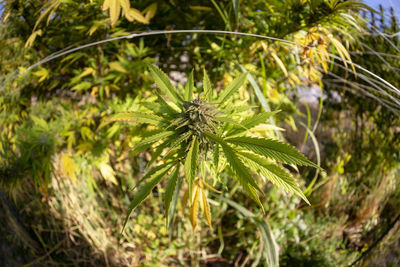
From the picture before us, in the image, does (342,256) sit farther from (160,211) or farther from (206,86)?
(206,86)

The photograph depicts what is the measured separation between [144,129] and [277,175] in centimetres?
62

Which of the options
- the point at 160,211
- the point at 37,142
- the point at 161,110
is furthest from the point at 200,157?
the point at 160,211

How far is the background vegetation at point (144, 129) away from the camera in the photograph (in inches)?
37.6

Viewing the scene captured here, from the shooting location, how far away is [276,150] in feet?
1.47

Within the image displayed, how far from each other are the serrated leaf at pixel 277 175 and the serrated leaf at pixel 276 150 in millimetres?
20

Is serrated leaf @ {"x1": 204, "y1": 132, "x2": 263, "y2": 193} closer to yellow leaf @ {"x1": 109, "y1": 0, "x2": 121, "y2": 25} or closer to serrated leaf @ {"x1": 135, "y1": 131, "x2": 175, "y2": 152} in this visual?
serrated leaf @ {"x1": 135, "y1": 131, "x2": 175, "y2": 152}

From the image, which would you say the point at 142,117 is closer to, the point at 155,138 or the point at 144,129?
the point at 155,138

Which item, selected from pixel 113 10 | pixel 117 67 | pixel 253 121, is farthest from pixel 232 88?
pixel 117 67

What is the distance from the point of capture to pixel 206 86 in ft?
1.80

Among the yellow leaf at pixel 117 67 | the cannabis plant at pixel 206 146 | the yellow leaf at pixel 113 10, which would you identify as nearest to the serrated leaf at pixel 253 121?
the cannabis plant at pixel 206 146

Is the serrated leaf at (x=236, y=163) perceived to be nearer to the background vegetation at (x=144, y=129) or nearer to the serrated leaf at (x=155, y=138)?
the serrated leaf at (x=155, y=138)

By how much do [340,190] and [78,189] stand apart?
1.96m

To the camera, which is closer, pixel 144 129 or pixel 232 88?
pixel 232 88

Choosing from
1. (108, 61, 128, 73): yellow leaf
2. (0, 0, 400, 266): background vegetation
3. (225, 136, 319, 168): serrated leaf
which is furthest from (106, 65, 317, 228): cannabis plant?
(108, 61, 128, 73): yellow leaf
